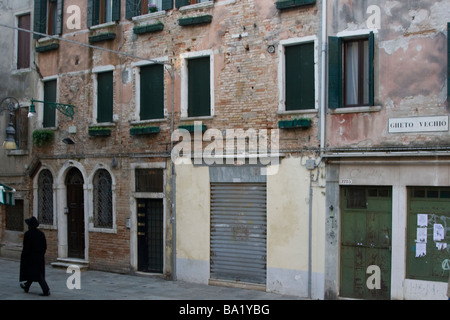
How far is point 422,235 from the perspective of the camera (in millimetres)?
10992

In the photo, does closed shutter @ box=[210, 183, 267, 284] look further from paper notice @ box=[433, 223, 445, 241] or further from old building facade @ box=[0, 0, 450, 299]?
paper notice @ box=[433, 223, 445, 241]

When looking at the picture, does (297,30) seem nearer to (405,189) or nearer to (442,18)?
(442,18)

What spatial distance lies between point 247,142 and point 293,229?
7.78 feet

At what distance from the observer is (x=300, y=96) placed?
41.5 ft

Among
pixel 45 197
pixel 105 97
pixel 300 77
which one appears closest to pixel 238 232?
pixel 300 77

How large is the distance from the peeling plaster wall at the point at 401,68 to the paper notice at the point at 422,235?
1702 mm

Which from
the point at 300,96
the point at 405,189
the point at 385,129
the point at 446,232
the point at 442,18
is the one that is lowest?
the point at 446,232

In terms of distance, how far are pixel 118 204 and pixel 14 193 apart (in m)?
4.92

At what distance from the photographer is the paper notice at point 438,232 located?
10797 millimetres

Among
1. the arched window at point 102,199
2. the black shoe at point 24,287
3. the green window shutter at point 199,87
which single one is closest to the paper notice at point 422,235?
the green window shutter at point 199,87

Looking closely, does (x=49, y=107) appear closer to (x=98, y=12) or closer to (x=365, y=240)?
(x=98, y=12)

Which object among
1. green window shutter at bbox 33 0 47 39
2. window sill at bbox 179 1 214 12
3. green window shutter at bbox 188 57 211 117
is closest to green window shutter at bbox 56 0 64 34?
green window shutter at bbox 33 0 47 39

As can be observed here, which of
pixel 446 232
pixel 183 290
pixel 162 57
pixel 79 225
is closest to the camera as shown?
pixel 446 232

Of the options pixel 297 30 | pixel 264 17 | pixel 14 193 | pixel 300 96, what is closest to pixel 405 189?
pixel 300 96
